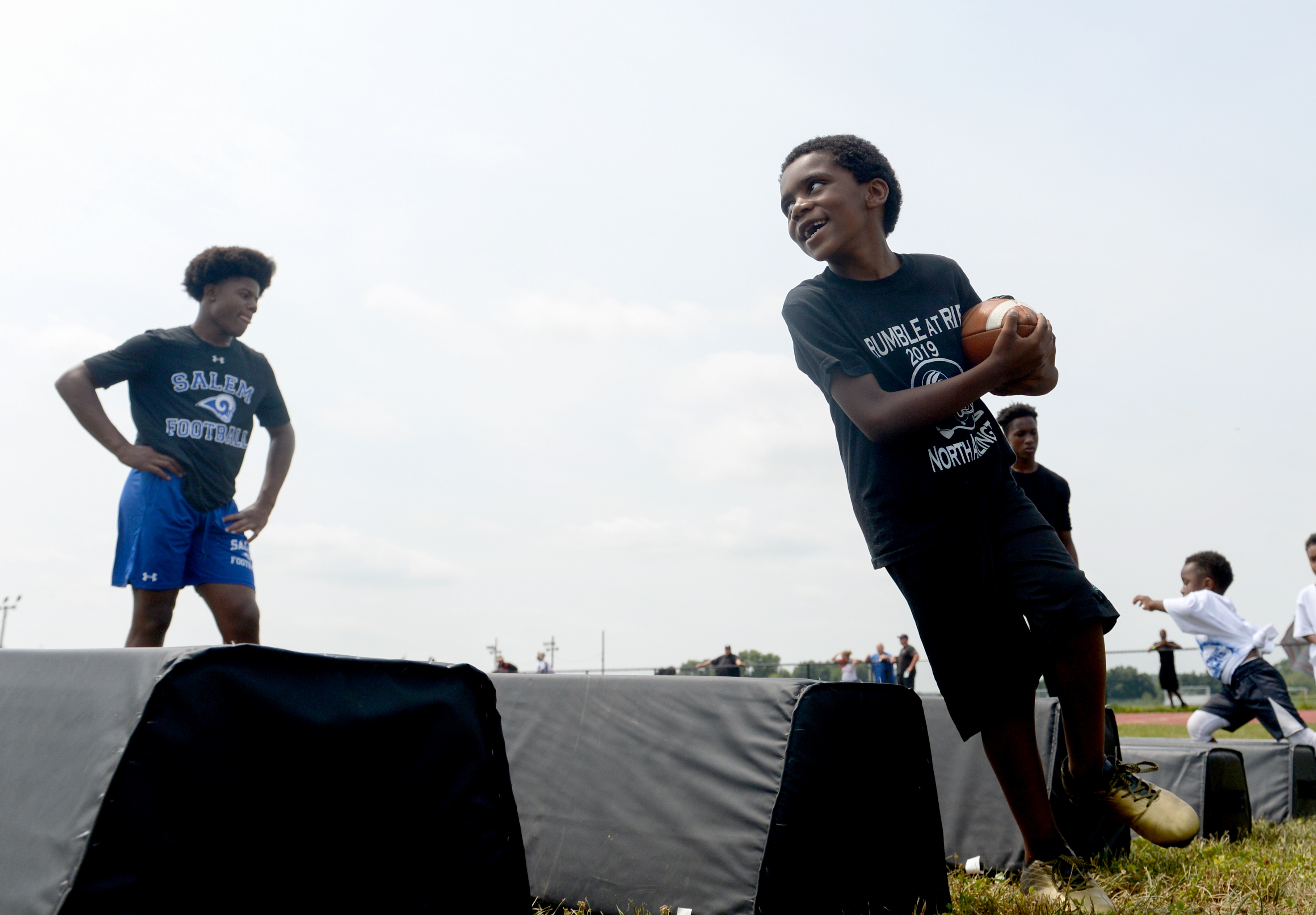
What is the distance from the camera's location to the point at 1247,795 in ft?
15.3

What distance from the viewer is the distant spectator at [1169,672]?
21891mm

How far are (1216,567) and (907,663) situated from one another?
1713 cm

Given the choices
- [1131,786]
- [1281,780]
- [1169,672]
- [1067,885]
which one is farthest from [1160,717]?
[1067,885]

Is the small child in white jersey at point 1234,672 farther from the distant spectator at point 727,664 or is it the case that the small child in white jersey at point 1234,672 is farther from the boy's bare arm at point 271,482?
the distant spectator at point 727,664

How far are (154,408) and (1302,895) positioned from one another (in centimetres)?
447

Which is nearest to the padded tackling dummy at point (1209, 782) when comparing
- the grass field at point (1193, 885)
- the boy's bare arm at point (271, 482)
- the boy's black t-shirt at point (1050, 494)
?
the grass field at point (1193, 885)

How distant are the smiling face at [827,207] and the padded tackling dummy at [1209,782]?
3.01 meters

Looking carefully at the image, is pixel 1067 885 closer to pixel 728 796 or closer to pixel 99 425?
pixel 728 796

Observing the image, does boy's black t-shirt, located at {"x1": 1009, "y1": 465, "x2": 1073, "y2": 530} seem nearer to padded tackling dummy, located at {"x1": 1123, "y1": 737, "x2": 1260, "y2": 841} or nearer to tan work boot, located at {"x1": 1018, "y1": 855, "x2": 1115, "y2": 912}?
padded tackling dummy, located at {"x1": 1123, "y1": 737, "x2": 1260, "y2": 841}

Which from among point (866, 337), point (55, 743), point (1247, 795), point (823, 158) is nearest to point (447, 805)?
point (55, 743)

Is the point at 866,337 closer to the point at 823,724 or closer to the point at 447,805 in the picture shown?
the point at 823,724

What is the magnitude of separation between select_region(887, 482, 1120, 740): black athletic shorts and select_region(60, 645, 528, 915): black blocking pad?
1271 millimetres

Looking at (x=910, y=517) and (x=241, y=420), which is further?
(x=241, y=420)

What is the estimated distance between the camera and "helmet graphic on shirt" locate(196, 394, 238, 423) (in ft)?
14.4
